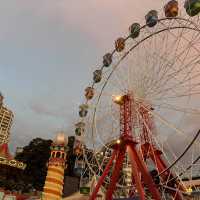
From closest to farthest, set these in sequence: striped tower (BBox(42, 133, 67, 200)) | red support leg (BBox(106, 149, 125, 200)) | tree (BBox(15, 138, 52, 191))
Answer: red support leg (BBox(106, 149, 125, 200))
striped tower (BBox(42, 133, 67, 200))
tree (BBox(15, 138, 52, 191))

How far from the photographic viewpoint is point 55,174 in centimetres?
2886

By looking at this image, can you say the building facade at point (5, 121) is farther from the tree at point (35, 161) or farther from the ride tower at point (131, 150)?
the ride tower at point (131, 150)

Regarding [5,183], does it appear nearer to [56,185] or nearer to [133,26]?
[56,185]

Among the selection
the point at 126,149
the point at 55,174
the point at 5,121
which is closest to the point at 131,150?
the point at 126,149

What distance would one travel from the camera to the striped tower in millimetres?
28141

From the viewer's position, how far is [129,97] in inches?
861

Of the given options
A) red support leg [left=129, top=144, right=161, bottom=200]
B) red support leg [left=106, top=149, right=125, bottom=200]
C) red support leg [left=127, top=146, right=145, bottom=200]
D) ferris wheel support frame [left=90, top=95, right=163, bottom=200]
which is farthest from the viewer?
red support leg [left=106, top=149, right=125, bottom=200]

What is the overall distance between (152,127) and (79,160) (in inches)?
469

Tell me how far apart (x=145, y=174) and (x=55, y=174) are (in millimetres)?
11752

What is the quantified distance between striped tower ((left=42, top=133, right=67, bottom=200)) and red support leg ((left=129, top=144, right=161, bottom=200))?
1065 centimetres

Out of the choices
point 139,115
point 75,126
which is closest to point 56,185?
point 75,126

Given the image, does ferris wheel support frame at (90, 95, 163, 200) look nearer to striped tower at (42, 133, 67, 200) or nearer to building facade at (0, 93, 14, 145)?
striped tower at (42, 133, 67, 200)

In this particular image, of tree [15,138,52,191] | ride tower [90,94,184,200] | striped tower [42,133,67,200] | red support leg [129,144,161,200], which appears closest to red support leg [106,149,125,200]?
ride tower [90,94,184,200]

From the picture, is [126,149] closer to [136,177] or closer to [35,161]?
[136,177]
